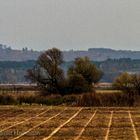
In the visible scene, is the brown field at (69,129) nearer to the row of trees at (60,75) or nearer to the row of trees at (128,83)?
the row of trees at (128,83)

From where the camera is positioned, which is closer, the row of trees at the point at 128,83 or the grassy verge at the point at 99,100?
the grassy verge at the point at 99,100

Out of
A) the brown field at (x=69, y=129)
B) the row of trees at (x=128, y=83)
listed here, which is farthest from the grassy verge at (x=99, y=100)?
the brown field at (x=69, y=129)

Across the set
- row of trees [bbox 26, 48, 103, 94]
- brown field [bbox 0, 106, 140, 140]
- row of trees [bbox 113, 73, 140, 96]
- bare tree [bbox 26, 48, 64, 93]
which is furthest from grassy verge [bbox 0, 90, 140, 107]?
brown field [bbox 0, 106, 140, 140]

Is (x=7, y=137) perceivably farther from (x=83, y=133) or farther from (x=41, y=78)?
(x=41, y=78)

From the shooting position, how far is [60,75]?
68500 millimetres

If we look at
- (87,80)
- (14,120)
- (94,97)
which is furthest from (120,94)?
(14,120)

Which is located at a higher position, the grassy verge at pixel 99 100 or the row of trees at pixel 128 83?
the row of trees at pixel 128 83

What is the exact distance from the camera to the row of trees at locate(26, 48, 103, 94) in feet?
213

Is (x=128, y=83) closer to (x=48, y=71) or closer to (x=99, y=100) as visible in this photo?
(x=48, y=71)

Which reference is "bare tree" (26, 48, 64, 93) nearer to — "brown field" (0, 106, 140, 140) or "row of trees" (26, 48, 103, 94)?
"row of trees" (26, 48, 103, 94)

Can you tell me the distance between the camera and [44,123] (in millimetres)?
28219

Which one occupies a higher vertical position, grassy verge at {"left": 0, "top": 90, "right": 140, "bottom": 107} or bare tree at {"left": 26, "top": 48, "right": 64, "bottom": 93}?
bare tree at {"left": 26, "top": 48, "right": 64, "bottom": 93}

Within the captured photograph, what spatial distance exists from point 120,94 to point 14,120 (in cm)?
2238

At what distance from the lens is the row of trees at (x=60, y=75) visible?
6494 cm
